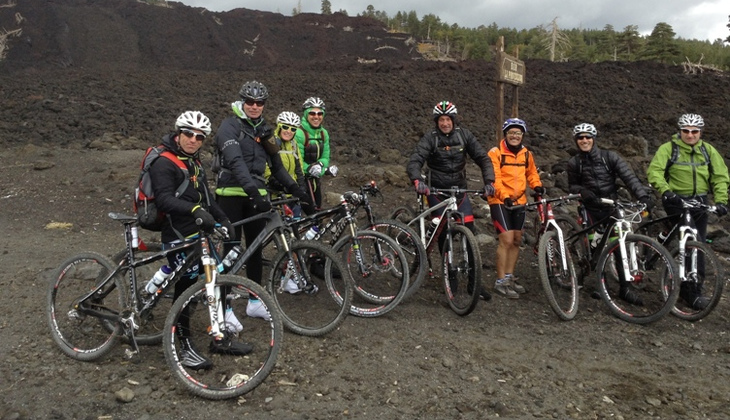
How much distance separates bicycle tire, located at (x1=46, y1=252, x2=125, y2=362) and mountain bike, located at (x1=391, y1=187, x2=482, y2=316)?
3232mm

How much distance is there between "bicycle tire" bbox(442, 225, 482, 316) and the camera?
18.4 feet

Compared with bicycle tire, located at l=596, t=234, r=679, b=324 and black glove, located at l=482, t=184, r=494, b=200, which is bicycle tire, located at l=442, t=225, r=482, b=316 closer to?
black glove, located at l=482, t=184, r=494, b=200

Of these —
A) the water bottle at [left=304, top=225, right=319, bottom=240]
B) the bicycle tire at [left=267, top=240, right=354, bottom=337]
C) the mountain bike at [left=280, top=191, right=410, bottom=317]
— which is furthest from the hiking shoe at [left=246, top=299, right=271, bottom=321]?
the water bottle at [left=304, top=225, right=319, bottom=240]

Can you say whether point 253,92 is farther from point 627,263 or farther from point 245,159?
point 627,263

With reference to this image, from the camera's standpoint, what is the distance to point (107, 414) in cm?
383

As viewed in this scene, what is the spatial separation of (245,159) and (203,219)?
132cm

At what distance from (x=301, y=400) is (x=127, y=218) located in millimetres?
1997

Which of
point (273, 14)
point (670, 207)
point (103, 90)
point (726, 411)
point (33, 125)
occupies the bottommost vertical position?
point (726, 411)

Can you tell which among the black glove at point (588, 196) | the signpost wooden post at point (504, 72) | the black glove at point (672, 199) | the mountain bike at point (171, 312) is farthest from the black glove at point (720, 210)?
the mountain bike at point (171, 312)

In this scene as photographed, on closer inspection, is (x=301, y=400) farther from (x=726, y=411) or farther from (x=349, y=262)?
(x=726, y=411)

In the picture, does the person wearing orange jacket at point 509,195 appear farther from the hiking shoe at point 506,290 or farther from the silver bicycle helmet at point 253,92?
the silver bicycle helmet at point 253,92

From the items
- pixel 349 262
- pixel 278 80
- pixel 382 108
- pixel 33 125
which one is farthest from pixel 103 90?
pixel 349 262

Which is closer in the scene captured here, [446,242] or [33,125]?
[446,242]

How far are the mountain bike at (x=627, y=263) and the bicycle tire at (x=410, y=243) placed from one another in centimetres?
196
